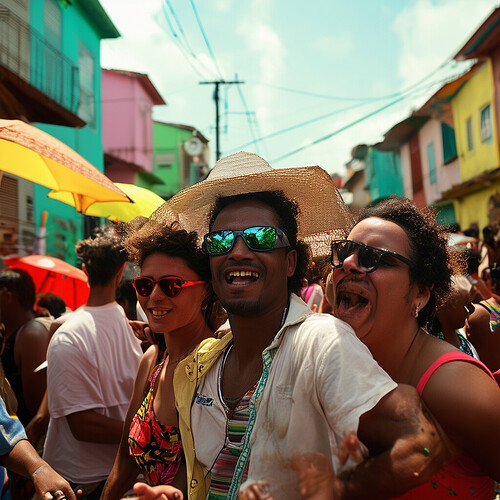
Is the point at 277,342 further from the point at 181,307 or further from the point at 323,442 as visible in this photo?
the point at 181,307

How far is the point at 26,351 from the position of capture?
4816 mm

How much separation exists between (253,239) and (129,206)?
3.70 m

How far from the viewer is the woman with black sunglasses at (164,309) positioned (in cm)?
A: 292

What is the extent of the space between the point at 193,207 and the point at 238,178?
1.47ft

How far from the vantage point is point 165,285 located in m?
3.13

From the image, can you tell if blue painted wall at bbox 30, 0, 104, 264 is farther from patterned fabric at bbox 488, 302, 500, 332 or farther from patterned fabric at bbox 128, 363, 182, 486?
patterned fabric at bbox 128, 363, 182, 486

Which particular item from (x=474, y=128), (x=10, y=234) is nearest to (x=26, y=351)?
(x=10, y=234)

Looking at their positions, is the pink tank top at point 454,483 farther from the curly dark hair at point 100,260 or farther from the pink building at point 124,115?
the pink building at point 124,115

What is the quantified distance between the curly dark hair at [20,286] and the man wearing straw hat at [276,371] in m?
2.77

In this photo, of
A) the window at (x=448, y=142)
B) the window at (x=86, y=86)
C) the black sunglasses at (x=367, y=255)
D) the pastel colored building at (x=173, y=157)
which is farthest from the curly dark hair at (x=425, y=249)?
the pastel colored building at (x=173, y=157)

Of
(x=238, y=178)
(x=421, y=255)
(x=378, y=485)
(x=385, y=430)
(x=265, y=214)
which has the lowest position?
(x=378, y=485)

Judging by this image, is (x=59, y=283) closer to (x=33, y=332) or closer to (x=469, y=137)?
(x=33, y=332)

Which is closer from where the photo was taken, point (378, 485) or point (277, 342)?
point (378, 485)

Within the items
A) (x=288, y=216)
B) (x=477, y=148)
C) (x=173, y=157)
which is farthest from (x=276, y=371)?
(x=173, y=157)
